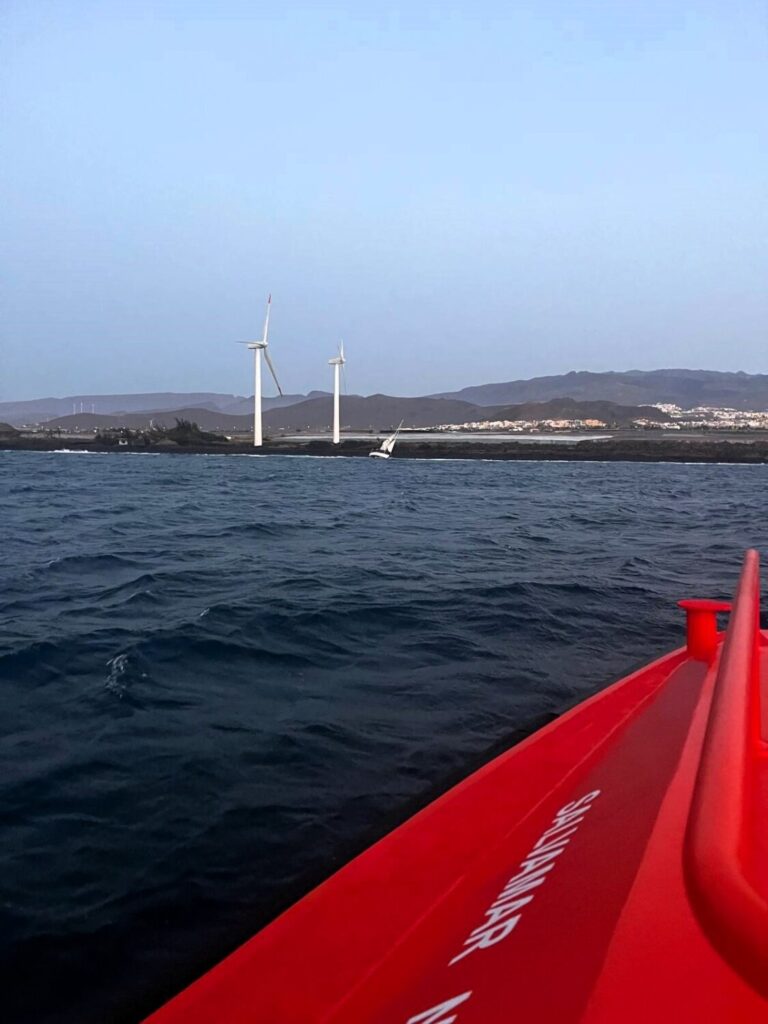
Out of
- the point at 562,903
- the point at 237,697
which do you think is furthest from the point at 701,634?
the point at 562,903

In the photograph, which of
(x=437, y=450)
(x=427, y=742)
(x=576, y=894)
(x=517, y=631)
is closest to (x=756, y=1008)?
(x=576, y=894)

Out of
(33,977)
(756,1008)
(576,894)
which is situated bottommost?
(33,977)

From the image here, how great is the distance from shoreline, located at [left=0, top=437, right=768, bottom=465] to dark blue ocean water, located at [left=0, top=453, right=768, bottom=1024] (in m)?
40.5

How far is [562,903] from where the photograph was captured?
77.4 inches

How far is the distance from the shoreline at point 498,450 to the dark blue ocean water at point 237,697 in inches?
1593

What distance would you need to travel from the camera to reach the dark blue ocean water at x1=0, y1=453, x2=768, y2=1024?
3.06 m

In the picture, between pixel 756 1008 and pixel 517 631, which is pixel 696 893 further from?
pixel 517 631

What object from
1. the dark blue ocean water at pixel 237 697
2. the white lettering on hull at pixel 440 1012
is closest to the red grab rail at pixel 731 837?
the white lettering on hull at pixel 440 1012

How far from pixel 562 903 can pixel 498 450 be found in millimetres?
57476

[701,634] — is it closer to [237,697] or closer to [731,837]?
[237,697]

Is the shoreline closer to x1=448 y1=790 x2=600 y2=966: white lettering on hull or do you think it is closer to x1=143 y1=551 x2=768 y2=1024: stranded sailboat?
x1=143 y1=551 x2=768 y2=1024: stranded sailboat

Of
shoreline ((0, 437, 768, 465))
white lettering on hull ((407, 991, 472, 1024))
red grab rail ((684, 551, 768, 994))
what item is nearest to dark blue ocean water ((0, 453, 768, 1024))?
white lettering on hull ((407, 991, 472, 1024))

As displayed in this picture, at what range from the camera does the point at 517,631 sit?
712cm

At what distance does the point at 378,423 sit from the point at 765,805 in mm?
156464
